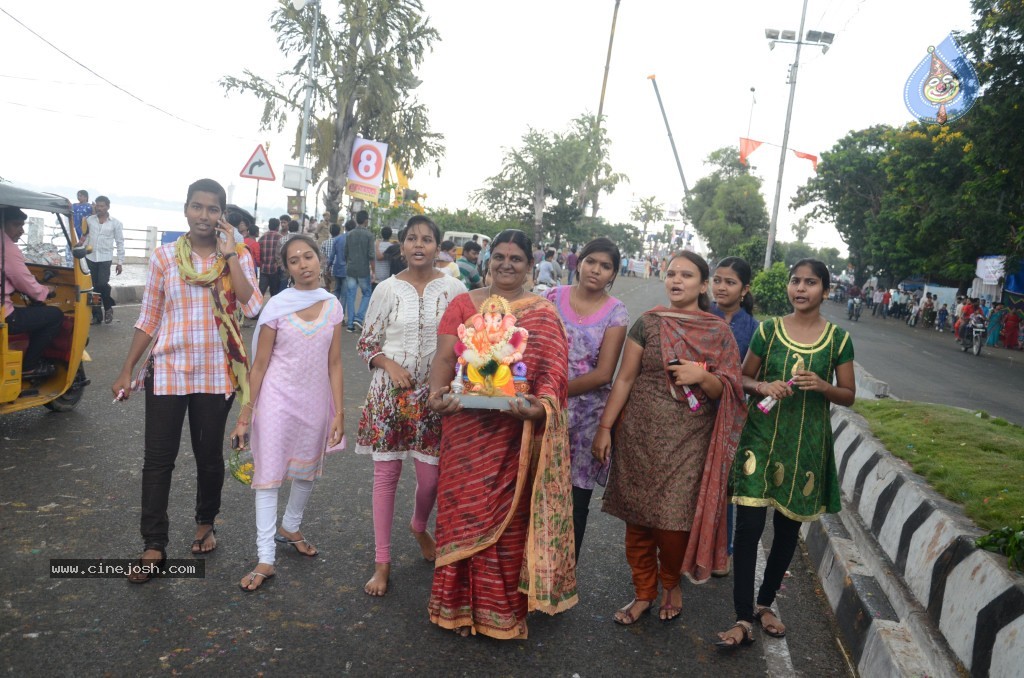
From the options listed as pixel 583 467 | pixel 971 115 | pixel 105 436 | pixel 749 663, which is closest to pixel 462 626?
pixel 583 467

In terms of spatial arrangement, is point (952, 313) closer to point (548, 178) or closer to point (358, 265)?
point (548, 178)

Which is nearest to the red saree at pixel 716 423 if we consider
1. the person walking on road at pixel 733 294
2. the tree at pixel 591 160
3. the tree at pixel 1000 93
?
the person walking on road at pixel 733 294

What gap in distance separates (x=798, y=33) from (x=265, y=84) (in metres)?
18.6

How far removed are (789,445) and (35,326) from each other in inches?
223

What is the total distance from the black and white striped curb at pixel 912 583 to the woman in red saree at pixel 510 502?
4.59 ft

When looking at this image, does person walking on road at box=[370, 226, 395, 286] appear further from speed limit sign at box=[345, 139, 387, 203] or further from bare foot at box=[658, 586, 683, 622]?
bare foot at box=[658, 586, 683, 622]

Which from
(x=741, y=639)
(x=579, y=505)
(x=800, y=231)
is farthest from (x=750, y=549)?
(x=800, y=231)

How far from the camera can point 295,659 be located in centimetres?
314

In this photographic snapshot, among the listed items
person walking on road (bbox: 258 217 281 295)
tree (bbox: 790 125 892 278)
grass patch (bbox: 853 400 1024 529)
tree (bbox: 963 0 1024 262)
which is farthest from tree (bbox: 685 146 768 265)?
grass patch (bbox: 853 400 1024 529)

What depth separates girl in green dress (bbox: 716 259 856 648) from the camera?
369 centimetres

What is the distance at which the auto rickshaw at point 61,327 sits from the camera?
5.93 metres

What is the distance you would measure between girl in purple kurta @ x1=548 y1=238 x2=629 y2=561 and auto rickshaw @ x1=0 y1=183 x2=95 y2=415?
173 inches

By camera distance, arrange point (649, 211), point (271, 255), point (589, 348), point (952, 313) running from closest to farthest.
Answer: point (589, 348) < point (271, 255) < point (952, 313) < point (649, 211)

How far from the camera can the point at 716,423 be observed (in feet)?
12.2
